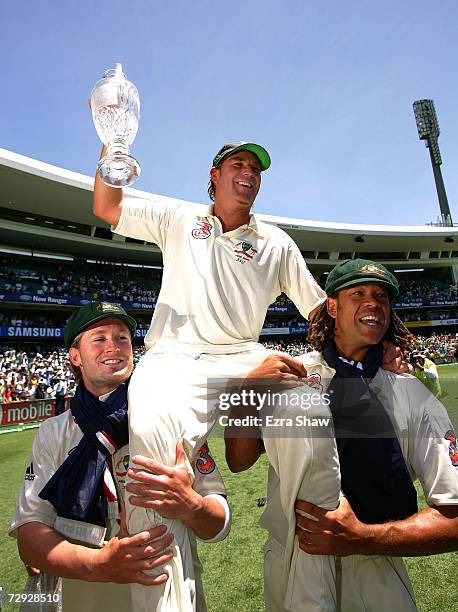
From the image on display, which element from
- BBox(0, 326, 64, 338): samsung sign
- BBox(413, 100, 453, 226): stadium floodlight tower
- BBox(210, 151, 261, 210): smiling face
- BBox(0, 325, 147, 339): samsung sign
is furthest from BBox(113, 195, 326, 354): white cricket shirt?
BBox(413, 100, 453, 226): stadium floodlight tower

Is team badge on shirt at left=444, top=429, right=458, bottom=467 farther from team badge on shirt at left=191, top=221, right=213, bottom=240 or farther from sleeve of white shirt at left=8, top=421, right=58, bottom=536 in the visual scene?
sleeve of white shirt at left=8, top=421, right=58, bottom=536

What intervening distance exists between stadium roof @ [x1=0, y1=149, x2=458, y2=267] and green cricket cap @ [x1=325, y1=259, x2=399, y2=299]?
19.7m

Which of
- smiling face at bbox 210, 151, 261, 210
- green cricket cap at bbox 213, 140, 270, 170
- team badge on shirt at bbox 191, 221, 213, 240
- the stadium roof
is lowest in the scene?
team badge on shirt at bbox 191, 221, 213, 240

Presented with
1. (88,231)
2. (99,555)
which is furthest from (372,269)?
(88,231)

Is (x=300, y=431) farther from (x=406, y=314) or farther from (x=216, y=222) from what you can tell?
(x=406, y=314)

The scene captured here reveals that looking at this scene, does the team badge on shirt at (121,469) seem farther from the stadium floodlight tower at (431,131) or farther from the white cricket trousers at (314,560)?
the stadium floodlight tower at (431,131)

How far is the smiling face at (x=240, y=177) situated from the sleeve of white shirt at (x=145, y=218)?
0.30m

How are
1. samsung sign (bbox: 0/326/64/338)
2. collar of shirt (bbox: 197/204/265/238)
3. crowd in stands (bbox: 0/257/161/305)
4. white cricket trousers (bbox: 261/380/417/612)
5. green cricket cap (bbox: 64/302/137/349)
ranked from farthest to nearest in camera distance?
1. crowd in stands (bbox: 0/257/161/305)
2. samsung sign (bbox: 0/326/64/338)
3. collar of shirt (bbox: 197/204/265/238)
4. green cricket cap (bbox: 64/302/137/349)
5. white cricket trousers (bbox: 261/380/417/612)

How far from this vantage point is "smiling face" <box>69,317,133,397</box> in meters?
1.84

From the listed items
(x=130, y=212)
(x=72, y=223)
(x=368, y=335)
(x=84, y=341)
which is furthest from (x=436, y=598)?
(x=72, y=223)

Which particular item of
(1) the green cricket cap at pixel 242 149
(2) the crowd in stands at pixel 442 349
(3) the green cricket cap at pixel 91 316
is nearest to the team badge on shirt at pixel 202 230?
(1) the green cricket cap at pixel 242 149

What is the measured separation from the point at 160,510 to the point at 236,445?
1.57 ft

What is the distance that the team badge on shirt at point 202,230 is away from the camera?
1.96 m

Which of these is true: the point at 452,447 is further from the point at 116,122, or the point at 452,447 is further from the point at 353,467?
the point at 116,122
